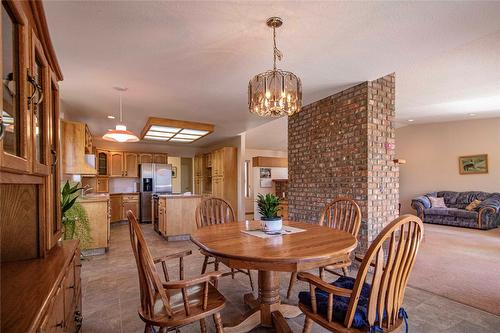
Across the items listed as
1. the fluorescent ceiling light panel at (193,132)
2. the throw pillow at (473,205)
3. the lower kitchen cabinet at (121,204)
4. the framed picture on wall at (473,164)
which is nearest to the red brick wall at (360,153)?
the fluorescent ceiling light panel at (193,132)

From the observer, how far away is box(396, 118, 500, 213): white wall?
6.76 meters

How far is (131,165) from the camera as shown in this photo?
25.4ft

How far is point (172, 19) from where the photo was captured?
2.07 m

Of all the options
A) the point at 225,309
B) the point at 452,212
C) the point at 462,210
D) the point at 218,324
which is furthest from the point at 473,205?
the point at 218,324

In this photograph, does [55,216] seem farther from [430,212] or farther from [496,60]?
[430,212]

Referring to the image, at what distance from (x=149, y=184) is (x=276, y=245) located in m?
6.66

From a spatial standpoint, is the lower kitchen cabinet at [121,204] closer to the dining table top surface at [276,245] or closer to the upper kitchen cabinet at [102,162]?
the upper kitchen cabinet at [102,162]

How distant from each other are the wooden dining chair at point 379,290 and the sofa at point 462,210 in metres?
6.59

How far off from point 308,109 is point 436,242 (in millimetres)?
3487

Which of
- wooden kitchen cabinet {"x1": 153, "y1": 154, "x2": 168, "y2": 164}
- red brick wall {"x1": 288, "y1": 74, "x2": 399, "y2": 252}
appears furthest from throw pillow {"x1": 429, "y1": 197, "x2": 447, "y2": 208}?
wooden kitchen cabinet {"x1": 153, "y1": 154, "x2": 168, "y2": 164}

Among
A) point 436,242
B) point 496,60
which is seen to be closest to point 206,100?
point 496,60

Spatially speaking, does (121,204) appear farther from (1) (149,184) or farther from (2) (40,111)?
(2) (40,111)

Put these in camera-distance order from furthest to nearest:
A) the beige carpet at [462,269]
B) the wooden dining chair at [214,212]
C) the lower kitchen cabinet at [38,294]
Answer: the wooden dining chair at [214,212], the beige carpet at [462,269], the lower kitchen cabinet at [38,294]

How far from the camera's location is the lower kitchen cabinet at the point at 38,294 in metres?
0.82
